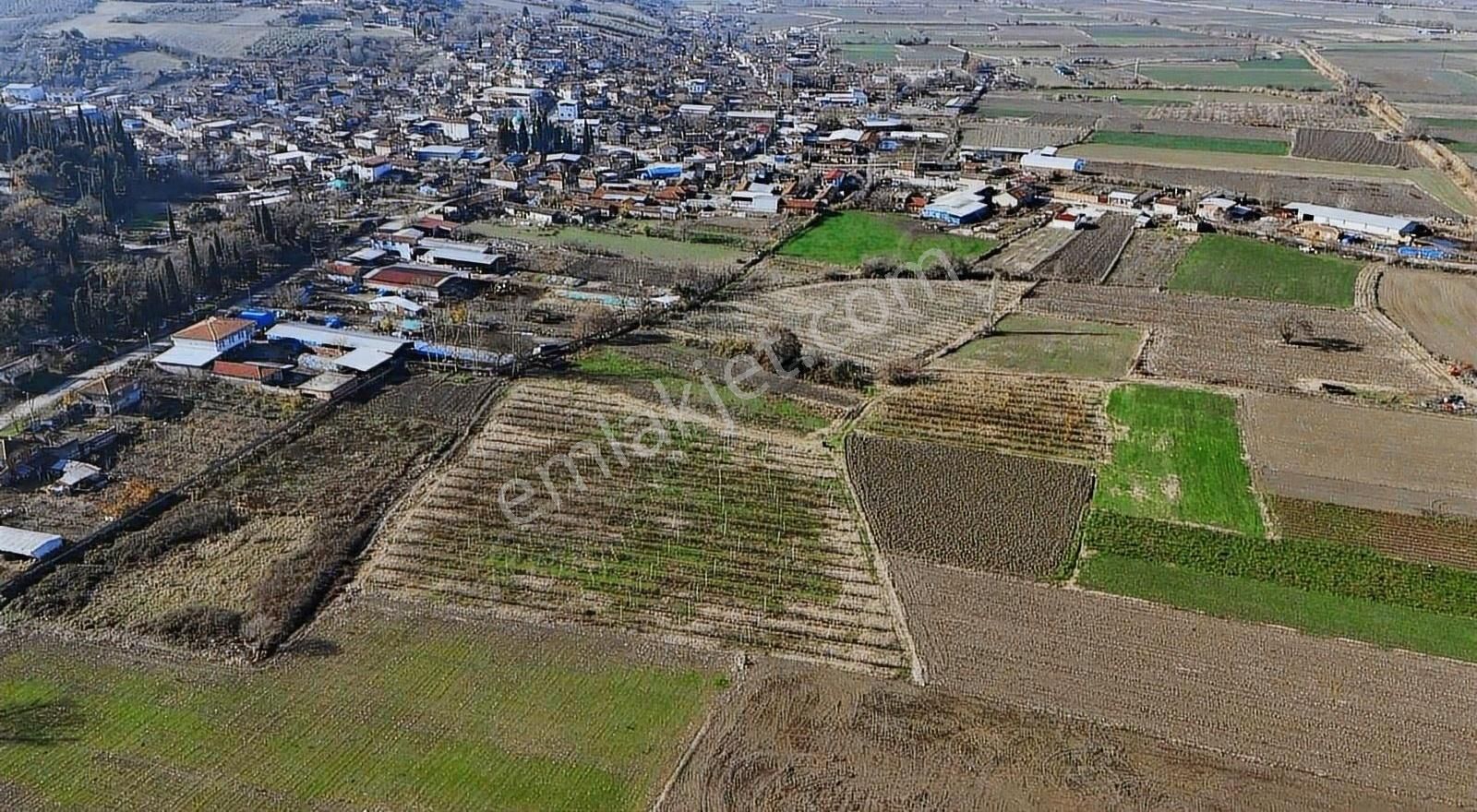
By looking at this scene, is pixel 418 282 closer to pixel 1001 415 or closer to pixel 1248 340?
pixel 1001 415

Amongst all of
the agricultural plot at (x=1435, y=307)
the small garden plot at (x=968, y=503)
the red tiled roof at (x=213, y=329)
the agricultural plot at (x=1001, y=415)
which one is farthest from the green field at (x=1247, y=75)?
the red tiled roof at (x=213, y=329)

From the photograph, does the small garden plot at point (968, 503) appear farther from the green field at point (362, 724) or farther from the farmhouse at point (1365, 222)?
the farmhouse at point (1365, 222)

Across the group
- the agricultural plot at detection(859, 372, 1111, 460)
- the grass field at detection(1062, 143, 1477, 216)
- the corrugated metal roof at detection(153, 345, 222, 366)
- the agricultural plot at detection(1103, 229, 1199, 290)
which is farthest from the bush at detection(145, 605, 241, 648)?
the grass field at detection(1062, 143, 1477, 216)

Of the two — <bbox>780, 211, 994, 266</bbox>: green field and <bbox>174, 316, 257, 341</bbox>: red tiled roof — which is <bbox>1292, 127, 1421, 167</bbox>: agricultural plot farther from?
<bbox>174, 316, 257, 341</bbox>: red tiled roof

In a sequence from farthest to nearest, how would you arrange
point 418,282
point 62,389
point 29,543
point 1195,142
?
point 1195,142
point 418,282
point 62,389
point 29,543

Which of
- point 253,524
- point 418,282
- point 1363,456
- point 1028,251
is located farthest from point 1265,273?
point 253,524

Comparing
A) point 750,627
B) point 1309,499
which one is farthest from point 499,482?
point 1309,499
